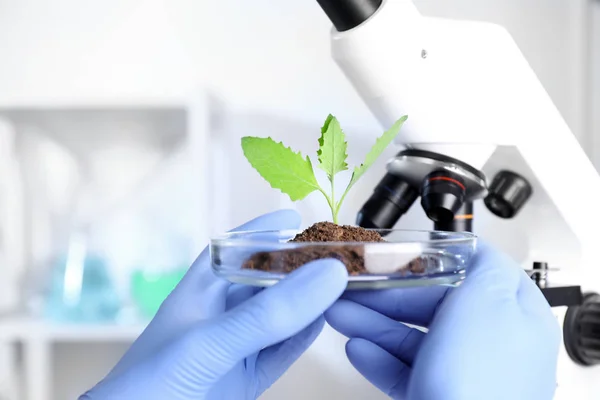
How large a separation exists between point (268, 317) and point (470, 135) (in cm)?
42

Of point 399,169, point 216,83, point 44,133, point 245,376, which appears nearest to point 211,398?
point 245,376

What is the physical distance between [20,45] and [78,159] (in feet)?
0.89

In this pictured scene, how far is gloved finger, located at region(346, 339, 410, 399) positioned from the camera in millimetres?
Answer: 699

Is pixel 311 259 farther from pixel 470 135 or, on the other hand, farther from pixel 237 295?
pixel 470 135

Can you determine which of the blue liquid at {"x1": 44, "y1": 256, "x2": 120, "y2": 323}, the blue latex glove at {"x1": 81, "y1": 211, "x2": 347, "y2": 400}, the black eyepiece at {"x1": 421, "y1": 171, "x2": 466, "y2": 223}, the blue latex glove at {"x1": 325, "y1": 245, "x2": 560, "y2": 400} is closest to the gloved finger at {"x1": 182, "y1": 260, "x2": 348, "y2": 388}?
the blue latex glove at {"x1": 81, "y1": 211, "x2": 347, "y2": 400}

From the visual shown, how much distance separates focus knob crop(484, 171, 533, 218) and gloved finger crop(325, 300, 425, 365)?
316mm

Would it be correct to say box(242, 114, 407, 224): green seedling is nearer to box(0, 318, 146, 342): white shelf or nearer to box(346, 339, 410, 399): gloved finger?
box(346, 339, 410, 399): gloved finger

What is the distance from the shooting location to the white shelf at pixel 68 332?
1066 millimetres

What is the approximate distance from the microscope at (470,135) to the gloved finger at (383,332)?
18 cm

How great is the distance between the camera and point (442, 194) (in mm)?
792

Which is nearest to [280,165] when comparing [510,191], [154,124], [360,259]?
[360,259]

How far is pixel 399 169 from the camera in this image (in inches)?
34.1

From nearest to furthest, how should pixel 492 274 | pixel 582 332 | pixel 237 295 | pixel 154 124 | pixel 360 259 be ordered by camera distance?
pixel 360 259, pixel 492 274, pixel 237 295, pixel 582 332, pixel 154 124

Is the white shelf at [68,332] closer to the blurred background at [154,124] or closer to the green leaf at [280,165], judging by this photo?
the blurred background at [154,124]
